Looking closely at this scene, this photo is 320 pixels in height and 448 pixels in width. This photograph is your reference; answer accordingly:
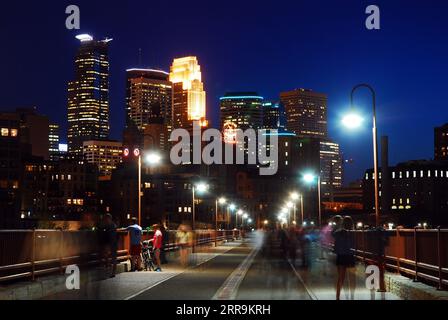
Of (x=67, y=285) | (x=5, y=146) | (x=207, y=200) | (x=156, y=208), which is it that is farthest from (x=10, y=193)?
(x=67, y=285)

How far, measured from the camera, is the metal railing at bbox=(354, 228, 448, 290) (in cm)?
→ 1797

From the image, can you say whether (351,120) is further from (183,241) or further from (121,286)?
(183,241)

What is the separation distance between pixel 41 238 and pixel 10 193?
144 meters

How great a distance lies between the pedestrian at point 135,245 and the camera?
98.2 feet

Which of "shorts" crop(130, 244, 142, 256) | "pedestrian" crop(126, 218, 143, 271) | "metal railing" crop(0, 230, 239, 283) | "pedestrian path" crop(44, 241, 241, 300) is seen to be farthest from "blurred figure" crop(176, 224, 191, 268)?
"metal railing" crop(0, 230, 239, 283)

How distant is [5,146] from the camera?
166m

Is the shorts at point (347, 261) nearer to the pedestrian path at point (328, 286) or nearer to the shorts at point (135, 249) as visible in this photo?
the pedestrian path at point (328, 286)

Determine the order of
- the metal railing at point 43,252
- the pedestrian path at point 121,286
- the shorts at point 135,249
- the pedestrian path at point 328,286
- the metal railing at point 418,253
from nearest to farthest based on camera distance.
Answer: the metal railing at point 418,253
the metal railing at point 43,252
the pedestrian path at point 328,286
the pedestrian path at point 121,286
the shorts at point 135,249

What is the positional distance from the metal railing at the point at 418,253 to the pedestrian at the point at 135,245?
9.49 meters

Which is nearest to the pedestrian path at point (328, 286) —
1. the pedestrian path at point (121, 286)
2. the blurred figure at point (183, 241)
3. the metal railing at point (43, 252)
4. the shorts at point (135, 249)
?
the pedestrian path at point (121, 286)
